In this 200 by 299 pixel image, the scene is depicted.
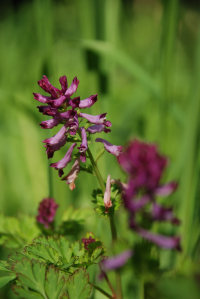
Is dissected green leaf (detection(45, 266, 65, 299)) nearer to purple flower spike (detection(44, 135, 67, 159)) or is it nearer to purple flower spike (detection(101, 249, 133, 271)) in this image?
purple flower spike (detection(101, 249, 133, 271))

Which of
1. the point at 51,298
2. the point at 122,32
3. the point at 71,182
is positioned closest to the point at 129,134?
the point at 71,182

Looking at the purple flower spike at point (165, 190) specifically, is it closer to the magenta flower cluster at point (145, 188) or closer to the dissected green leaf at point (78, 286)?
the magenta flower cluster at point (145, 188)

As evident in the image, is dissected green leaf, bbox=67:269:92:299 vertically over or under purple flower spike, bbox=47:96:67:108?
under

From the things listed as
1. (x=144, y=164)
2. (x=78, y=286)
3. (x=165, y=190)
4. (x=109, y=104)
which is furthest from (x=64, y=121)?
(x=109, y=104)

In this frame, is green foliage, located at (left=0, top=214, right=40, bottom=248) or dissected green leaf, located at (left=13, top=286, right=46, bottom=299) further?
green foliage, located at (left=0, top=214, right=40, bottom=248)

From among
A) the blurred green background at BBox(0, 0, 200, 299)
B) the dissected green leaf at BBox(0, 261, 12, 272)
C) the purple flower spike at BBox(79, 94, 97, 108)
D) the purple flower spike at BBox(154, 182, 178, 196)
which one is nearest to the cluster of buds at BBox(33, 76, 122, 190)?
the purple flower spike at BBox(79, 94, 97, 108)

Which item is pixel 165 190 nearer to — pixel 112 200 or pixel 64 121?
pixel 112 200

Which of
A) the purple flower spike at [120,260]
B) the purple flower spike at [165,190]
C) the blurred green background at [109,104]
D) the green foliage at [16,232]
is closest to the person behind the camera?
the purple flower spike at [120,260]

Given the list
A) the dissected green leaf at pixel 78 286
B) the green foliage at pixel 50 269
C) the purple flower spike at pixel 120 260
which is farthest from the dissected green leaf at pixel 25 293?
the purple flower spike at pixel 120 260
